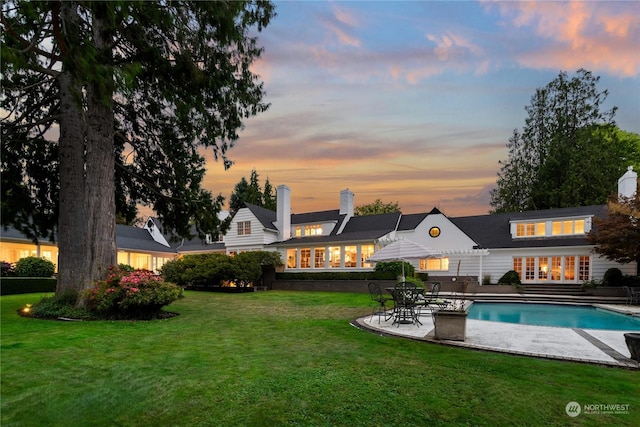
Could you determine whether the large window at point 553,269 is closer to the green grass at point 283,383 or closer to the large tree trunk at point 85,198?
the green grass at point 283,383

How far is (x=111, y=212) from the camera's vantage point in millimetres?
10945

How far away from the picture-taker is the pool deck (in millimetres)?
6320

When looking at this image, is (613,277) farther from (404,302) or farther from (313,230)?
(313,230)

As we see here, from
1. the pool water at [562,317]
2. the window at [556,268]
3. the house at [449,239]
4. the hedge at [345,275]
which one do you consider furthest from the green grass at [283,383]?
the window at [556,268]

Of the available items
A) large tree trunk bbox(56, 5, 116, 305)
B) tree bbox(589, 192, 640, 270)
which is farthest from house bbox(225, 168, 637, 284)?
large tree trunk bbox(56, 5, 116, 305)

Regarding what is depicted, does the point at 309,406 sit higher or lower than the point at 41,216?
lower

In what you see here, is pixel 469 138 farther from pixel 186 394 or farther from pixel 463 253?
pixel 186 394

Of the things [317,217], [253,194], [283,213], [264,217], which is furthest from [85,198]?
[253,194]

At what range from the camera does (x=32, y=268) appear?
1936 cm

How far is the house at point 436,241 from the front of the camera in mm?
23203

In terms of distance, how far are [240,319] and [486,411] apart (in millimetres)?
8089

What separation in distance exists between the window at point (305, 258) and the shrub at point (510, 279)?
14.3 meters

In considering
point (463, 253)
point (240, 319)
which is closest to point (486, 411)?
point (240, 319)

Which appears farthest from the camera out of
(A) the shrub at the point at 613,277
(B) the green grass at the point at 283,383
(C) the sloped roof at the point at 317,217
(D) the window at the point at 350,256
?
(C) the sloped roof at the point at 317,217
